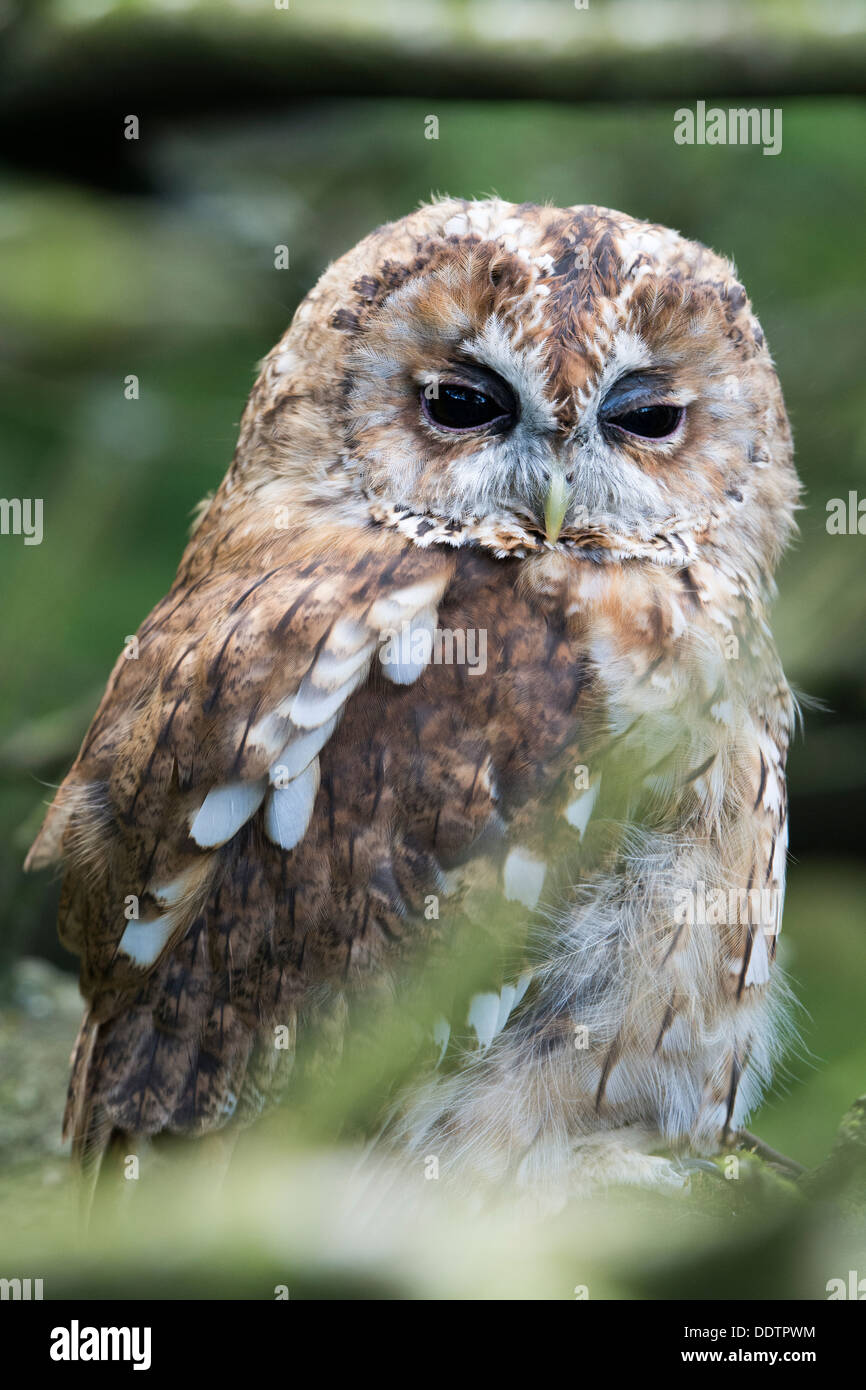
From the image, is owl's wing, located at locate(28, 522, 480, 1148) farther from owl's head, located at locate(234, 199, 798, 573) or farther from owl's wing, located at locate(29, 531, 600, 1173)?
owl's head, located at locate(234, 199, 798, 573)

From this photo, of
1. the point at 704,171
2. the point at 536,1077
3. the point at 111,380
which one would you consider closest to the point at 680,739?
the point at 536,1077

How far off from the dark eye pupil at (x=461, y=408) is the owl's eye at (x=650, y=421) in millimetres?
134

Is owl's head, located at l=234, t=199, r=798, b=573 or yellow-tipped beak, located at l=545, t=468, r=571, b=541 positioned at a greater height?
→ owl's head, located at l=234, t=199, r=798, b=573

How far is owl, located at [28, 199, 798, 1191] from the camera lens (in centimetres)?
135

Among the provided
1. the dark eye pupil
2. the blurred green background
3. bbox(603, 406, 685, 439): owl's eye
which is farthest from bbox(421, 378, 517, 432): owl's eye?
the blurred green background

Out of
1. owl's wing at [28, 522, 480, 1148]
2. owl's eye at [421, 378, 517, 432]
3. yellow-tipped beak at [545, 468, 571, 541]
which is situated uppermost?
owl's eye at [421, 378, 517, 432]

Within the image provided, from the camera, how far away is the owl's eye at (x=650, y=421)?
1433 millimetres

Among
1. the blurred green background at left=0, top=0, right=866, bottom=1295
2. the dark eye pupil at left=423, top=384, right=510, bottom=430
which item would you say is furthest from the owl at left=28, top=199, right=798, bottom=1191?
the blurred green background at left=0, top=0, right=866, bottom=1295

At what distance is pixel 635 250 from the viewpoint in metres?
1.40

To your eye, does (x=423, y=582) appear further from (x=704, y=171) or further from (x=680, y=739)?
(x=704, y=171)

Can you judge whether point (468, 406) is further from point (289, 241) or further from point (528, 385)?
point (289, 241)

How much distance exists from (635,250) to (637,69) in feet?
0.62

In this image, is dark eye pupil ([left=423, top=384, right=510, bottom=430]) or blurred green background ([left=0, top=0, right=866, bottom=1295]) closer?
blurred green background ([left=0, top=0, right=866, bottom=1295])

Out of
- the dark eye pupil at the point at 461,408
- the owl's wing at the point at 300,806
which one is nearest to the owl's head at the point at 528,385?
the dark eye pupil at the point at 461,408
